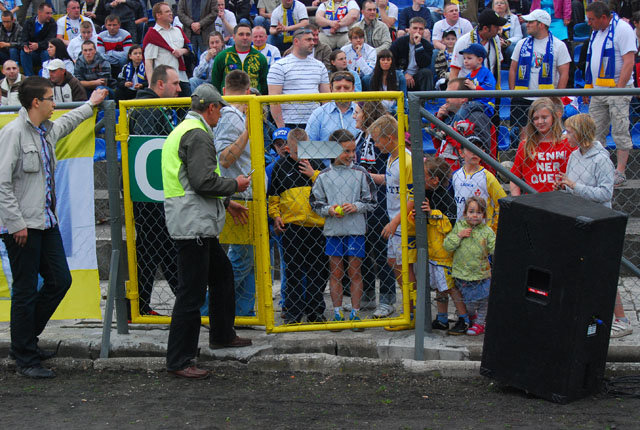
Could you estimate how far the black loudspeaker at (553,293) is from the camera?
16.0ft

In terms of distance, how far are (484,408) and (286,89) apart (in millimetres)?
5573

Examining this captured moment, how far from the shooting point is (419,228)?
6.15 meters

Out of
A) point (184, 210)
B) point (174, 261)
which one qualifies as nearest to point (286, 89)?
point (174, 261)

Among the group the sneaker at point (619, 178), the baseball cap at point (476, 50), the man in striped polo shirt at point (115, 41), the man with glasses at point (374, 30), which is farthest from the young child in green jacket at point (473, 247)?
the man in striped polo shirt at point (115, 41)

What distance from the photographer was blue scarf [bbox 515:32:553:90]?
379 inches

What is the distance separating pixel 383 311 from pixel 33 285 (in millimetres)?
2813

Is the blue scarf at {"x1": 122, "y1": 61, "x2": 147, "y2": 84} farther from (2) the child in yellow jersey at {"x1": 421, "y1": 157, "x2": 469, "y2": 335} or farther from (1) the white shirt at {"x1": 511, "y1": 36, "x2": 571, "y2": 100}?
(2) the child in yellow jersey at {"x1": 421, "y1": 157, "x2": 469, "y2": 335}

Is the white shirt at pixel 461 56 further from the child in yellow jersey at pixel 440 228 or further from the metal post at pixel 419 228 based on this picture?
the metal post at pixel 419 228

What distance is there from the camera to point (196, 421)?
4.96 metres

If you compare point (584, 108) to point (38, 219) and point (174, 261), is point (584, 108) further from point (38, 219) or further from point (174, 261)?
point (38, 219)

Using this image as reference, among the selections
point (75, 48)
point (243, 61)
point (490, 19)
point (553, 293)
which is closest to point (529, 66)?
point (490, 19)

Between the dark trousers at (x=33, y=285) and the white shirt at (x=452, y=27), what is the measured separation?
7.49 metres

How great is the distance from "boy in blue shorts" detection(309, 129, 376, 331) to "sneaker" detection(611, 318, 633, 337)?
79.1 inches

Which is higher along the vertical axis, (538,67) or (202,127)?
(538,67)
